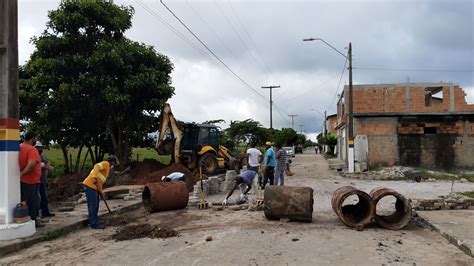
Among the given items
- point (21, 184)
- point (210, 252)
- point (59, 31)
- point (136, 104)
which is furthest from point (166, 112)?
point (210, 252)

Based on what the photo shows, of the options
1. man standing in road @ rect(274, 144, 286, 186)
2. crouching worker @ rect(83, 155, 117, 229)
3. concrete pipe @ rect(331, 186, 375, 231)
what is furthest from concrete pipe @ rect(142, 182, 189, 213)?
concrete pipe @ rect(331, 186, 375, 231)

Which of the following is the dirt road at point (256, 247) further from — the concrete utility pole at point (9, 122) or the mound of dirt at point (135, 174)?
the mound of dirt at point (135, 174)

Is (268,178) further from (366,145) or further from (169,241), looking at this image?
(366,145)

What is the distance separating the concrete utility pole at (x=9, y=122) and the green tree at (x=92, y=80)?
9.84m

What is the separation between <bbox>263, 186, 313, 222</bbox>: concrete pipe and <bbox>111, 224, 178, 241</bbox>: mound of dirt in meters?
2.38

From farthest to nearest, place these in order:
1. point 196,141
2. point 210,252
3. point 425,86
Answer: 1. point 425,86
2. point 196,141
3. point 210,252

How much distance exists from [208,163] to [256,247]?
14007 millimetres

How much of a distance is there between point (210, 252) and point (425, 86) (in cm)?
3212

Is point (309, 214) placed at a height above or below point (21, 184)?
below

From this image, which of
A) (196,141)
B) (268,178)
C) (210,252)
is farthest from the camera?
(196,141)

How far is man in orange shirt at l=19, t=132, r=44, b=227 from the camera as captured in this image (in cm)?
886

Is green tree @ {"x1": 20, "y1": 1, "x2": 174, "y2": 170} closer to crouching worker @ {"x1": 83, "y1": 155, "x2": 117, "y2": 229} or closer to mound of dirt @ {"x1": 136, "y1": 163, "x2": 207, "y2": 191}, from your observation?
mound of dirt @ {"x1": 136, "y1": 163, "x2": 207, "y2": 191}

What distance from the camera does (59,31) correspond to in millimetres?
19953

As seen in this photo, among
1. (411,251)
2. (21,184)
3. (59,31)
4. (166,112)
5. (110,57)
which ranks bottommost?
(411,251)
